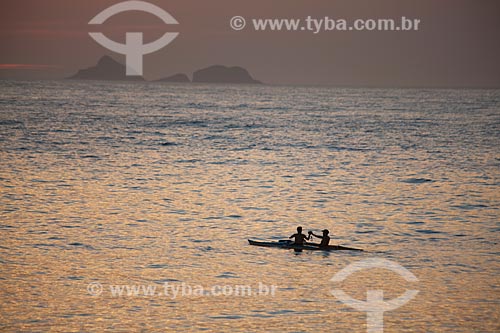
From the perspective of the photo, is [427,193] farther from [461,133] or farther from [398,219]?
[461,133]

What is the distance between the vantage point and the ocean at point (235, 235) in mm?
19747

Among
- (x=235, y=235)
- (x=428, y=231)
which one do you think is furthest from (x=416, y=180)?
(x=235, y=235)

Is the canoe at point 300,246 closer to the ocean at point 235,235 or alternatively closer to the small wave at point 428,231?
the ocean at point 235,235

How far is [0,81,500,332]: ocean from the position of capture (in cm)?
1975

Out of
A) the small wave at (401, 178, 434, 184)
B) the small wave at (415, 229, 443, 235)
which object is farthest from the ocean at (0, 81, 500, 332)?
the small wave at (401, 178, 434, 184)

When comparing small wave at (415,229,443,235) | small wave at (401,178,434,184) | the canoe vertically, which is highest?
small wave at (401,178,434,184)

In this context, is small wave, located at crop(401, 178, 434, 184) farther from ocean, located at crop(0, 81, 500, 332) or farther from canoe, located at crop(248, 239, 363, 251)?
canoe, located at crop(248, 239, 363, 251)

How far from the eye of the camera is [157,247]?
26.6 meters

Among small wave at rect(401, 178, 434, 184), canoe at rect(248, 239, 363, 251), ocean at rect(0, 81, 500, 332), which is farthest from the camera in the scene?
small wave at rect(401, 178, 434, 184)

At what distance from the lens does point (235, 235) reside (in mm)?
28984

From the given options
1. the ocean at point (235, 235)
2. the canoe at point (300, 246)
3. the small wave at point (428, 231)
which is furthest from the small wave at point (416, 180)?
the canoe at point (300, 246)

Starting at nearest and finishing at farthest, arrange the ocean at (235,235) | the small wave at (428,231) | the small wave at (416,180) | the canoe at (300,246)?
the ocean at (235,235)
the canoe at (300,246)
the small wave at (428,231)
the small wave at (416,180)

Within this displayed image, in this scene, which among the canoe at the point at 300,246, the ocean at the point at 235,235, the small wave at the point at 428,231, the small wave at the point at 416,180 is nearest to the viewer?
the ocean at the point at 235,235

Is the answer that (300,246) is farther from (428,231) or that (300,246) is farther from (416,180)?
(416,180)
